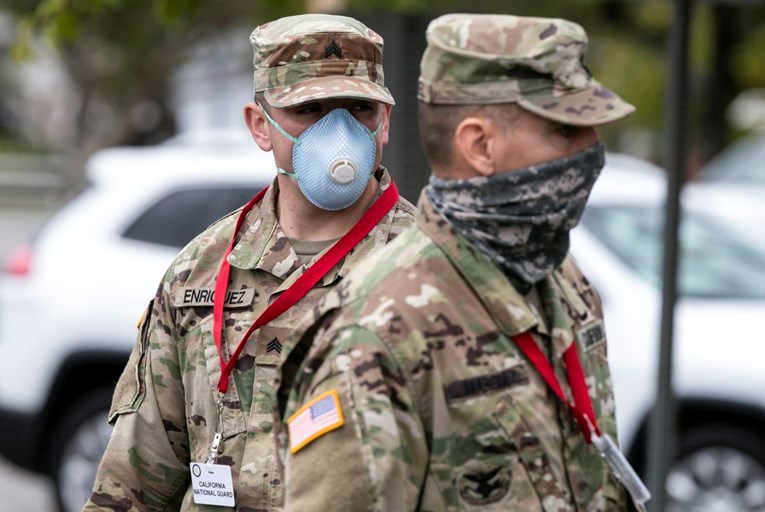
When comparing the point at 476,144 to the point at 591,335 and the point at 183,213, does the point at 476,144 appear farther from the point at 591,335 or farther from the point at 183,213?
the point at 183,213

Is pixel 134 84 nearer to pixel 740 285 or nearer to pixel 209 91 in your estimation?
pixel 209 91

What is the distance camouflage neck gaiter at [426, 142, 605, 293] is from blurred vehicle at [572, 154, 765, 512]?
393 cm

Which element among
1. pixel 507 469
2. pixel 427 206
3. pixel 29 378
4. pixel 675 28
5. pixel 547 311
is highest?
pixel 675 28

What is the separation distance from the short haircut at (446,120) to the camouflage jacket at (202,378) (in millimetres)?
672

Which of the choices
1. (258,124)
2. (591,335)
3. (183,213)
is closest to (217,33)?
(183,213)

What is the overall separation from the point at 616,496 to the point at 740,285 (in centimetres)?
471

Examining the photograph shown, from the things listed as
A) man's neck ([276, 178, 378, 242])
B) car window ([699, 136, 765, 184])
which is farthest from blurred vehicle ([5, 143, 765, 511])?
car window ([699, 136, 765, 184])

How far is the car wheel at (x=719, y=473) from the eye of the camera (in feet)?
20.8

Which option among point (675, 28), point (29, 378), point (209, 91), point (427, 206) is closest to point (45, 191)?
point (209, 91)

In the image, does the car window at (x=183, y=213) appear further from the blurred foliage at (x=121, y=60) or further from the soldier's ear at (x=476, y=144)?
the blurred foliage at (x=121, y=60)

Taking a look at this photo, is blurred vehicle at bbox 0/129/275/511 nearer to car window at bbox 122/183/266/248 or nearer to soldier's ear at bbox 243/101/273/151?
car window at bbox 122/183/266/248

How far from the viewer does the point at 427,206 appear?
2.30 metres

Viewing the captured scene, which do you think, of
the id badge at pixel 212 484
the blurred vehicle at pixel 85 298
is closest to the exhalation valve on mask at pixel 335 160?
the id badge at pixel 212 484

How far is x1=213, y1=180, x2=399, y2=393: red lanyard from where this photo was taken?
287 centimetres
